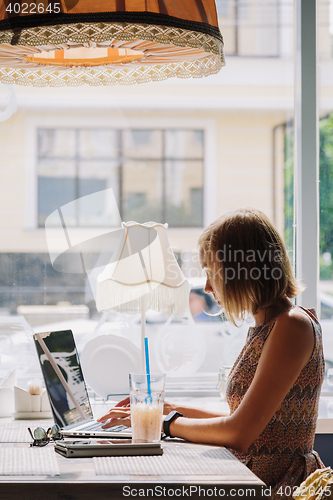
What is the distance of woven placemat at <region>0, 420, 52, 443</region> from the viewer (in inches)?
53.2

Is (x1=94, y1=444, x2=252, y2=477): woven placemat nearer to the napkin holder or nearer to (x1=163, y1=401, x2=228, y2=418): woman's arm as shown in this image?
(x1=163, y1=401, x2=228, y2=418): woman's arm

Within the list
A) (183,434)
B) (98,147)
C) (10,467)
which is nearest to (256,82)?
(98,147)

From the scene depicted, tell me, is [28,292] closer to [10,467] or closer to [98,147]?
[98,147]

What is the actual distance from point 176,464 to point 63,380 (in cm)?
59

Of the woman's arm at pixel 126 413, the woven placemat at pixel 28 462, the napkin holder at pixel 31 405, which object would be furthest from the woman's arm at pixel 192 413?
the napkin holder at pixel 31 405

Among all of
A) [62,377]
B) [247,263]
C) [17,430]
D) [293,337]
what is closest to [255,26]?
[247,263]

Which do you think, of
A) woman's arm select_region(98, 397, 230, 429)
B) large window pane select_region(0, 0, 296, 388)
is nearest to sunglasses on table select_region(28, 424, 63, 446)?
woman's arm select_region(98, 397, 230, 429)

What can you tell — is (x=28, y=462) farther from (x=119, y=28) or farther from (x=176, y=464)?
(x=119, y=28)

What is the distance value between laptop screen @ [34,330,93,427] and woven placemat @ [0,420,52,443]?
8cm

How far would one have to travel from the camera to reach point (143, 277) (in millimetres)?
1944

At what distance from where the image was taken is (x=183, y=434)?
1285mm

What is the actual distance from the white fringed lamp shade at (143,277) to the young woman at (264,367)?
0.50 metres

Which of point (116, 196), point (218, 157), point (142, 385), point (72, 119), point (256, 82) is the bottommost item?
point (142, 385)

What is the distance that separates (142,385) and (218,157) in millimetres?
1417
